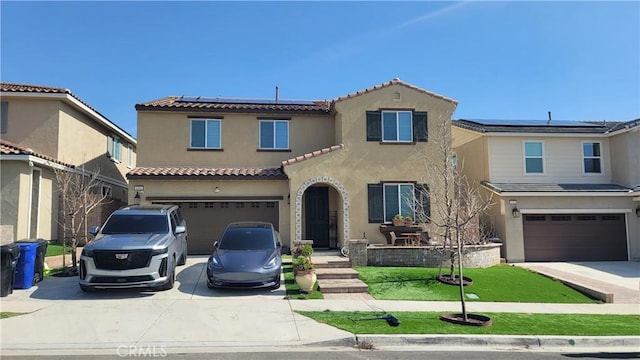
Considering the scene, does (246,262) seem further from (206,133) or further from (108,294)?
(206,133)

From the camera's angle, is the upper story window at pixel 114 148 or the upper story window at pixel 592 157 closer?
the upper story window at pixel 592 157

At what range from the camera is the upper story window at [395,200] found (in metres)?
16.5

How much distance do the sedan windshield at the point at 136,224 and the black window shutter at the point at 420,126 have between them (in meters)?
10.0

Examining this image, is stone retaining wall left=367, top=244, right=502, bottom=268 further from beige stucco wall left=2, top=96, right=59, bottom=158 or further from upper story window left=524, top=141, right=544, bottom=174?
beige stucco wall left=2, top=96, right=59, bottom=158

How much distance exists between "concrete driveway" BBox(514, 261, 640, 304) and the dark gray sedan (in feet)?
30.5

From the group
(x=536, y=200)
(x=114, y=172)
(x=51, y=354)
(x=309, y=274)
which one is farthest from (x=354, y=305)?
(x=114, y=172)

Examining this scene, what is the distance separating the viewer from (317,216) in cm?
1745

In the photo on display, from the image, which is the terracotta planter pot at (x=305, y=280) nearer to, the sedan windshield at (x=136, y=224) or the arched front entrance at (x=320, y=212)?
the sedan windshield at (x=136, y=224)

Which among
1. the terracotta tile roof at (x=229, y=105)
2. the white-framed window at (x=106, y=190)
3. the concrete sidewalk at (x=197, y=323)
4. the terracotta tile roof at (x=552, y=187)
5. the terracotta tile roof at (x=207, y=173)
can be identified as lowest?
the concrete sidewalk at (x=197, y=323)

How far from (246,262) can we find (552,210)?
13.5m

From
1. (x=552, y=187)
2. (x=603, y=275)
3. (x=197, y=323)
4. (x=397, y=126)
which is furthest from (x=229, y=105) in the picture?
(x=603, y=275)

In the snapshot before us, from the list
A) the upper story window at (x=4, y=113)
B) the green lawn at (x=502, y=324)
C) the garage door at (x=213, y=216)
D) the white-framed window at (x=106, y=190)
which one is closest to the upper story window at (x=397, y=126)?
the garage door at (x=213, y=216)

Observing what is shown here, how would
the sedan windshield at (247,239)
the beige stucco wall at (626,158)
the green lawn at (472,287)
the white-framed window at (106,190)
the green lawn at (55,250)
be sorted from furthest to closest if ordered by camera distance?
the white-framed window at (106,190) < the beige stucco wall at (626,158) < the green lawn at (55,250) < the sedan windshield at (247,239) < the green lawn at (472,287)

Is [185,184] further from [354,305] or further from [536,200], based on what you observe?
[536,200]
